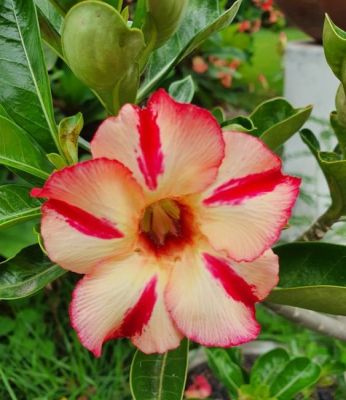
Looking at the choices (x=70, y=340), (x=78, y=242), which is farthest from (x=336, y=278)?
(x=70, y=340)

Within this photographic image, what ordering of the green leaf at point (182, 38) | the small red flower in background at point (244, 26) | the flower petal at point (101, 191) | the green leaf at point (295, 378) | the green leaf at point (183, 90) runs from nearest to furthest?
the flower petal at point (101, 191) < the green leaf at point (182, 38) < the green leaf at point (183, 90) < the green leaf at point (295, 378) < the small red flower in background at point (244, 26)

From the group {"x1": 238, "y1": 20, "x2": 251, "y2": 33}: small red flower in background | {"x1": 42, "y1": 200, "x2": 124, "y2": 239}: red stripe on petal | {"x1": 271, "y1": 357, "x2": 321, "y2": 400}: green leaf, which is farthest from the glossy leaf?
{"x1": 238, "y1": 20, "x2": 251, "y2": 33}: small red flower in background

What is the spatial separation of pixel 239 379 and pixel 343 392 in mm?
213

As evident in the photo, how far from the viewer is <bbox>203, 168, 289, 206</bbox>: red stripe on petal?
1.81ft

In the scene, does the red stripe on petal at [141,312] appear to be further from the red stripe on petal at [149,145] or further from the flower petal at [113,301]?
the red stripe on petal at [149,145]

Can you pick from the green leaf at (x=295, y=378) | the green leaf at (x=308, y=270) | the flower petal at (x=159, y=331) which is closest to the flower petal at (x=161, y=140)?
the flower petal at (x=159, y=331)

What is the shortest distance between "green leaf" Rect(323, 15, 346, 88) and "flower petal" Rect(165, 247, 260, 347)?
22 centimetres

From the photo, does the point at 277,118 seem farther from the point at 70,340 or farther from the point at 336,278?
the point at 70,340

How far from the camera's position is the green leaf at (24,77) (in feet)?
2.39

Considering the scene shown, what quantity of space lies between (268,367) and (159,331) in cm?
73

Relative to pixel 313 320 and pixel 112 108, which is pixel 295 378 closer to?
pixel 313 320

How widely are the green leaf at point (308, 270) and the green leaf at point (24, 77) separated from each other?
29 cm

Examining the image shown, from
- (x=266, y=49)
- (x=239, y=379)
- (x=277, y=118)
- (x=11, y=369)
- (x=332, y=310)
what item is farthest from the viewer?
(x=266, y=49)

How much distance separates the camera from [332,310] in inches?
26.7
